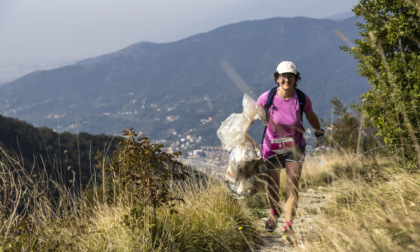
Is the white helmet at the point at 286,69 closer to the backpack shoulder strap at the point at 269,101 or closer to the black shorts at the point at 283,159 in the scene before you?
the backpack shoulder strap at the point at 269,101

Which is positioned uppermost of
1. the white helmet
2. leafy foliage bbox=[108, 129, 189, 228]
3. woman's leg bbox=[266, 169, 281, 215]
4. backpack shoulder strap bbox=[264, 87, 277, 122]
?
the white helmet

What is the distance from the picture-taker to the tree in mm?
5863

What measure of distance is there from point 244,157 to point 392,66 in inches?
139

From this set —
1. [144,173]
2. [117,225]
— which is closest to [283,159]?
[144,173]

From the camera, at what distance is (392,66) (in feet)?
20.2

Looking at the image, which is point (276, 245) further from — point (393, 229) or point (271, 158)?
point (393, 229)

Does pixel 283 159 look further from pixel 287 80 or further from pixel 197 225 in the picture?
pixel 197 225

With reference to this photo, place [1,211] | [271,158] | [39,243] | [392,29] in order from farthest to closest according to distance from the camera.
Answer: [392,29]
[271,158]
[1,211]
[39,243]

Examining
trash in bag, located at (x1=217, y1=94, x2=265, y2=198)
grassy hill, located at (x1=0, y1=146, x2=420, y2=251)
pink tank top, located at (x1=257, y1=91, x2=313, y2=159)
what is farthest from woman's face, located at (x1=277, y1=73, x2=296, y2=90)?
grassy hill, located at (x1=0, y1=146, x2=420, y2=251)

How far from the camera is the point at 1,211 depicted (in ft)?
10.6

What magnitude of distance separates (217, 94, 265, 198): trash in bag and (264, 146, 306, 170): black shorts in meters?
0.09

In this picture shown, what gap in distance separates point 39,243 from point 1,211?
25.6 inches

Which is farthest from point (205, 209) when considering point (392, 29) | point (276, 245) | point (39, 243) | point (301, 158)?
point (392, 29)

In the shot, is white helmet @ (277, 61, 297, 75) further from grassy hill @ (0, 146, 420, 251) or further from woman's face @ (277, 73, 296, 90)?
grassy hill @ (0, 146, 420, 251)
